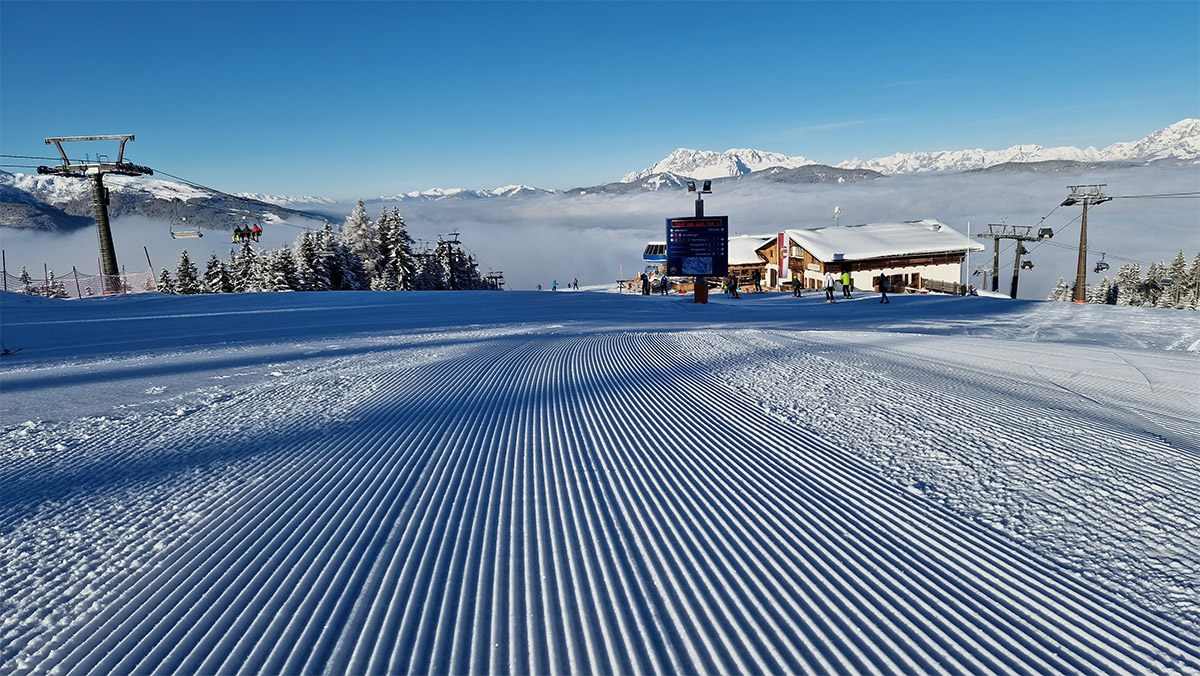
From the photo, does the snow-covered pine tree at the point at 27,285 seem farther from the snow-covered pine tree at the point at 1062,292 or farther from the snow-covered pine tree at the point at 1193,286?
the snow-covered pine tree at the point at 1062,292

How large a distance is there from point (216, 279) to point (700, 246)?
1834 inches

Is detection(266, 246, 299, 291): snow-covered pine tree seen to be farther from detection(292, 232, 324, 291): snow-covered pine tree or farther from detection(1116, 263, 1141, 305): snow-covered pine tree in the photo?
detection(1116, 263, 1141, 305): snow-covered pine tree

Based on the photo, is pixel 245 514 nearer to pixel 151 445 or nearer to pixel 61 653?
pixel 61 653

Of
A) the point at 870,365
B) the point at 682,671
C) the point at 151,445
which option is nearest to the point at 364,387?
the point at 151,445

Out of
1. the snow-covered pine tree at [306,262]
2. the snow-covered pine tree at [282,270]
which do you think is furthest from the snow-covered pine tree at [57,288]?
the snow-covered pine tree at [306,262]

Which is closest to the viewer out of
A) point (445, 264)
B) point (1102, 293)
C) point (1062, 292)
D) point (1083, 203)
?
point (1083, 203)

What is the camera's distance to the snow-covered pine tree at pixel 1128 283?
235 feet

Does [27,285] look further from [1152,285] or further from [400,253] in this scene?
[1152,285]

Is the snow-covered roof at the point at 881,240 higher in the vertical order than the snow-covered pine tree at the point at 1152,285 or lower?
higher

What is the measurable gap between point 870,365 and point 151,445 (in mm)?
7957

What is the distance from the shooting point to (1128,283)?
7538cm

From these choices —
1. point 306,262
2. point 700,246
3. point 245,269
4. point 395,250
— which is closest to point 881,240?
point 700,246

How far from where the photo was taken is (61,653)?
229 cm

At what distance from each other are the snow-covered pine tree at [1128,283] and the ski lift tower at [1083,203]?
49.1 metres
